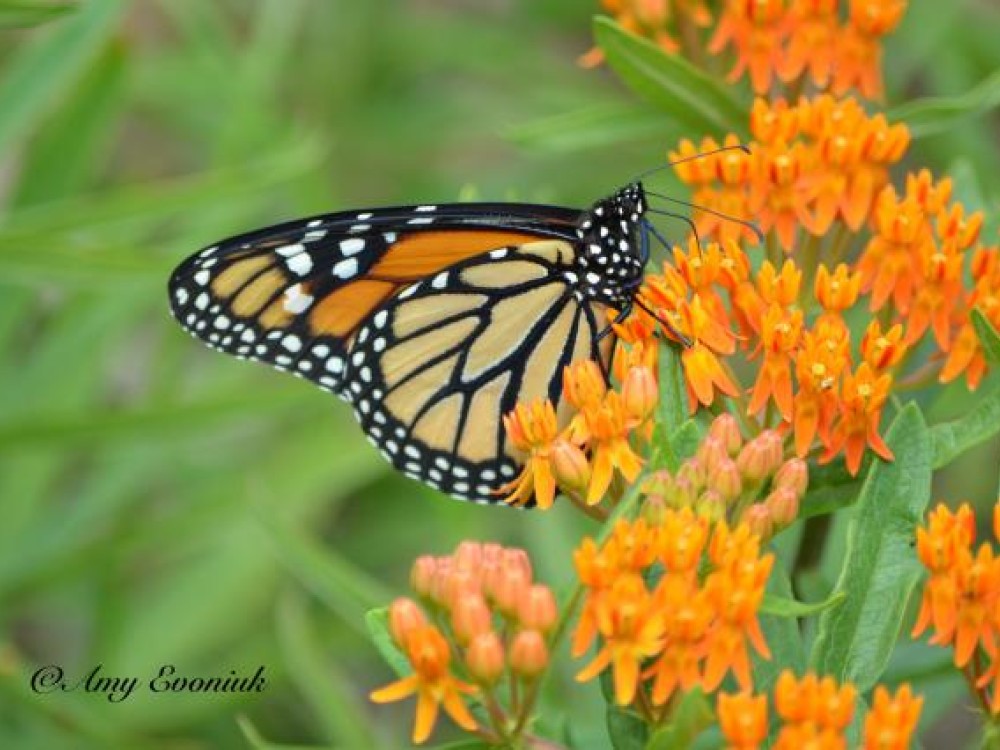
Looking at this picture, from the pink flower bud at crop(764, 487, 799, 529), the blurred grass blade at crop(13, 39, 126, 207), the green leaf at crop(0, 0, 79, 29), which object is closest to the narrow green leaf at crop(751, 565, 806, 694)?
the pink flower bud at crop(764, 487, 799, 529)

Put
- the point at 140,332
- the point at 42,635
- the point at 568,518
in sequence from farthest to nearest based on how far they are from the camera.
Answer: the point at 140,332 → the point at 42,635 → the point at 568,518

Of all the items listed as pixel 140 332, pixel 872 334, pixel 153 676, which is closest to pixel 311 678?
pixel 153 676

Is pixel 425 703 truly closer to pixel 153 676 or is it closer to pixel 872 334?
pixel 872 334

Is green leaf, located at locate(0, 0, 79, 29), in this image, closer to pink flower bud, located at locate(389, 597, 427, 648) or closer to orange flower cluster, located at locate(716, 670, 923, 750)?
pink flower bud, located at locate(389, 597, 427, 648)

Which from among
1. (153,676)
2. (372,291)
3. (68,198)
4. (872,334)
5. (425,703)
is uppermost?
(68,198)

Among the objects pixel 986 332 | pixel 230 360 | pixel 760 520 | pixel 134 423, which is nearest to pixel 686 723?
pixel 760 520

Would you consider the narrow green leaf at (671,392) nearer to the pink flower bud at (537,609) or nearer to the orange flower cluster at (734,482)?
the orange flower cluster at (734,482)
